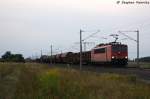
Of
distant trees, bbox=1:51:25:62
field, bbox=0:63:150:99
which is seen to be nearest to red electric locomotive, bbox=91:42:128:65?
field, bbox=0:63:150:99

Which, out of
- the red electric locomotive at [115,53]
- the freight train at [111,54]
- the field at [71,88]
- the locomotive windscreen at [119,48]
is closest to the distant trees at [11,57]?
the freight train at [111,54]

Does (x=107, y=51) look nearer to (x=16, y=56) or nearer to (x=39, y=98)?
(x=39, y=98)

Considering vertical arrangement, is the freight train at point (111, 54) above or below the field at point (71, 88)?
above

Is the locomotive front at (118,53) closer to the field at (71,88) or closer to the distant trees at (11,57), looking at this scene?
the field at (71,88)

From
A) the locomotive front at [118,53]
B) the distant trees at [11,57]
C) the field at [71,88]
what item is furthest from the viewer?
the distant trees at [11,57]

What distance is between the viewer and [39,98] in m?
18.3

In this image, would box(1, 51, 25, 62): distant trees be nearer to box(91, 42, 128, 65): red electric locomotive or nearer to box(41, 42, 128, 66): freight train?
box(41, 42, 128, 66): freight train

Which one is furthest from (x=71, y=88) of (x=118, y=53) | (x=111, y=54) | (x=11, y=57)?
(x=11, y=57)

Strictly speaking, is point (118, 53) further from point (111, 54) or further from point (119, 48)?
point (111, 54)

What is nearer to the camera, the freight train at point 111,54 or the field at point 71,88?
the field at point 71,88

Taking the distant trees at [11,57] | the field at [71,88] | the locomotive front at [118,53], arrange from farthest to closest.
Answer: the distant trees at [11,57], the locomotive front at [118,53], the field at [71,88]

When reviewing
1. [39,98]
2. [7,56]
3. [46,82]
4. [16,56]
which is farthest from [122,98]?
[7,56]

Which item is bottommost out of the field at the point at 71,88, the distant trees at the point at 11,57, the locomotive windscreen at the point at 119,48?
the field at the point at 71,88

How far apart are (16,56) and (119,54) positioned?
259ft
